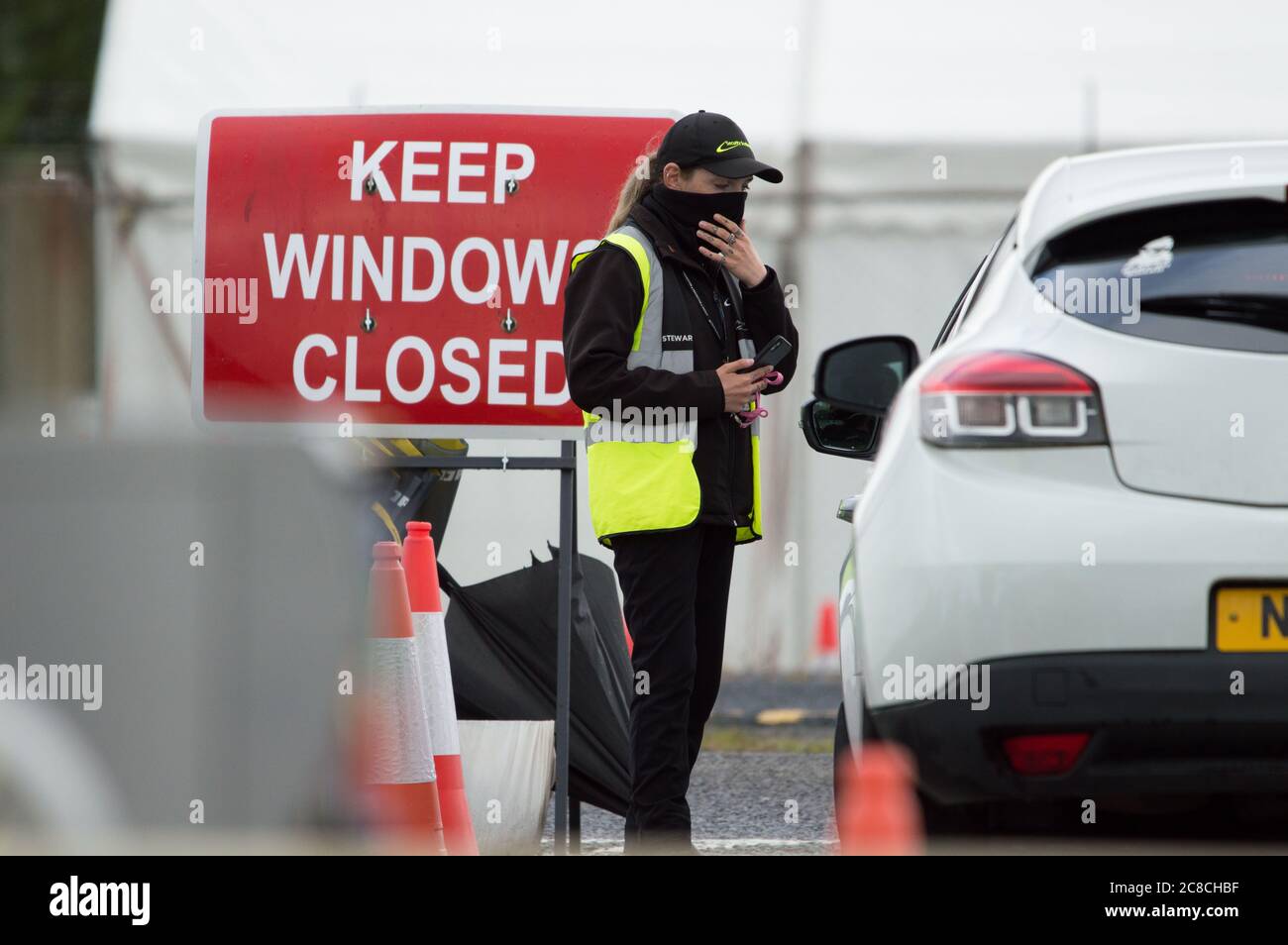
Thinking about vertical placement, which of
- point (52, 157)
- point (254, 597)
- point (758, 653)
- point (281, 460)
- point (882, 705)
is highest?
point (52, 157)

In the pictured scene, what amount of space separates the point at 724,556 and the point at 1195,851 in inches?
61.2

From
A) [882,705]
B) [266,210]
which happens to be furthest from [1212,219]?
[266,210]

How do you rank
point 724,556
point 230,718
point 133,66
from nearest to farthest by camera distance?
point 230,718, point 724,556, point 133,66

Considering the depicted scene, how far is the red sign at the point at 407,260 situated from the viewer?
5.18m

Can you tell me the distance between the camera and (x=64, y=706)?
7.55 feet

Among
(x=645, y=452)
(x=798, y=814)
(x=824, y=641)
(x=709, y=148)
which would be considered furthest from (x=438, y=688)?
(x=824, y=641)

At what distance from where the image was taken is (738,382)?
4.61 meters

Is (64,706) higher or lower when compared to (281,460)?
lower

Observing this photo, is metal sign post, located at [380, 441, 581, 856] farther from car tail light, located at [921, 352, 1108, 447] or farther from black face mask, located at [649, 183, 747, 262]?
car tail light, located at [921, 352, 1108, 447]

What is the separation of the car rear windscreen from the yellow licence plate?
0.42 metres

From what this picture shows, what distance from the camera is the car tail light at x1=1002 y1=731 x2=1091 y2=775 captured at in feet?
10.5

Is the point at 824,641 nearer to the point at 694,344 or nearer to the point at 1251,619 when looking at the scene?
the point at 694,344
